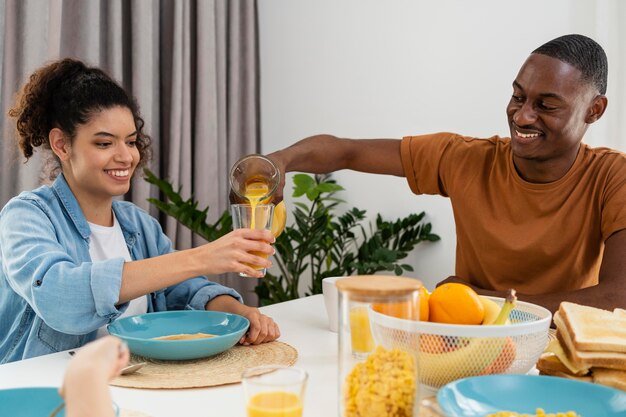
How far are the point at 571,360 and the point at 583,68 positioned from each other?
3.43 feet

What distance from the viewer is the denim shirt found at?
1273mm

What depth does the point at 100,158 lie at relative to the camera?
5.43ft

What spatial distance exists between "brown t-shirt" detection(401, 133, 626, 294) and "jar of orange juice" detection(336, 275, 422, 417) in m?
1.13

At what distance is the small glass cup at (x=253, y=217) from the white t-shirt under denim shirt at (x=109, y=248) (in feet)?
1.75

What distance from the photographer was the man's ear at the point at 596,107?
1868 millimetres

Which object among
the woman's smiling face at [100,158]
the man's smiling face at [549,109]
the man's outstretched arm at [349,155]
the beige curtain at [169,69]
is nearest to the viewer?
the woman's smiling face at [100,158]

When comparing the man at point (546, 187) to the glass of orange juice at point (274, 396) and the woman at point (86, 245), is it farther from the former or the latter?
the glass of orange juice at point (274, 396)

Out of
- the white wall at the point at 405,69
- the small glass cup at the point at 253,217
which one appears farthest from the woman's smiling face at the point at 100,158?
the white wall at the point at 405,69

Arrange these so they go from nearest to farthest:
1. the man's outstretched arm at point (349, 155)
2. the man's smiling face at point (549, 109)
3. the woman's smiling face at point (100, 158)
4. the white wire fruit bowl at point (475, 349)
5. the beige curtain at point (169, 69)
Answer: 1. the white wire fruit bowl at point (475, 349)
2. the woman's smiling face at point (100, 158)
3. the man's smiling face at point (549, 109)
4. the man's outstretched arm at point (349, 155)
5. the beige curtain at point (169, 69)

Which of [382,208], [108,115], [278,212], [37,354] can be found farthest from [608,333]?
[382,208]

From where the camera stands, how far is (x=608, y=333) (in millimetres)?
995

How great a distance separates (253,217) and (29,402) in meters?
0.53

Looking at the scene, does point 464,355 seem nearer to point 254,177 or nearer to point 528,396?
point 528,396

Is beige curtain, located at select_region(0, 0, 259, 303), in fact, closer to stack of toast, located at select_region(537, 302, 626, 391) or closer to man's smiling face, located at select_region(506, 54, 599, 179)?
man's smiling face, located at select_region(506, 54, 599, 179)
